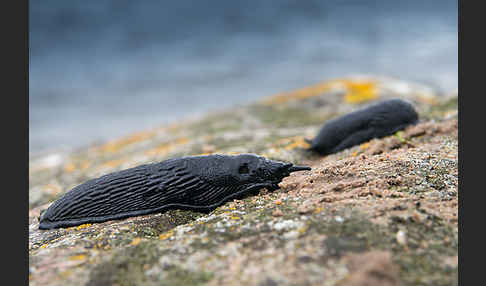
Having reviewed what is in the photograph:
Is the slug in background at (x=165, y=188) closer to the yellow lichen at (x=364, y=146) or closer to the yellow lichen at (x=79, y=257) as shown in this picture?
the yellow lichen at (x=79, y=257)

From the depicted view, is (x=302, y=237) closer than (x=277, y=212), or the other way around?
(x=302, y=237)

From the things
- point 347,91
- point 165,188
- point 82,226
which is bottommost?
point 82,226

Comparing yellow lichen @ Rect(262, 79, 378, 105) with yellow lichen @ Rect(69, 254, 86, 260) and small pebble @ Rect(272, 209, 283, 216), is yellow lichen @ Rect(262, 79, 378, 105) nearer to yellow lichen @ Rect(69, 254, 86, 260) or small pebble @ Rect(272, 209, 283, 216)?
small pebble @ Rect(272, 209, 283, 216)

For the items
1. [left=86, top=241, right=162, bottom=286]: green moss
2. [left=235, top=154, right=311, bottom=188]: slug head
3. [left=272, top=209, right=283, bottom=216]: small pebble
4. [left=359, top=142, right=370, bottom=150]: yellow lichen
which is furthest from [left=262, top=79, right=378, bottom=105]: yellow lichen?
[left=86, top=241, right=162, bottom=286]: green moss

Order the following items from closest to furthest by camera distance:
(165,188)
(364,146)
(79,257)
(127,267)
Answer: (127,267)
(79,257)
(165,188)
(364,146)

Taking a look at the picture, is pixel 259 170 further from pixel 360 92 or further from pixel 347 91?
pixel 347 91

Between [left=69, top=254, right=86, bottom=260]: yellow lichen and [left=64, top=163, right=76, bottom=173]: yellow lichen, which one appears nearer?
[left=69, top=254, right=86, bottom=260]: yellow lichen

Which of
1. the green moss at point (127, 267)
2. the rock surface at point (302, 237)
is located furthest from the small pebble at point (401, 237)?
the green moss at point (127, 267)

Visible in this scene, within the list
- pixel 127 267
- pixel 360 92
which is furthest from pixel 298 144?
pixel 360 92

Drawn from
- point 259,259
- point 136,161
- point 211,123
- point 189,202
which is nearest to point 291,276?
point 259,259
